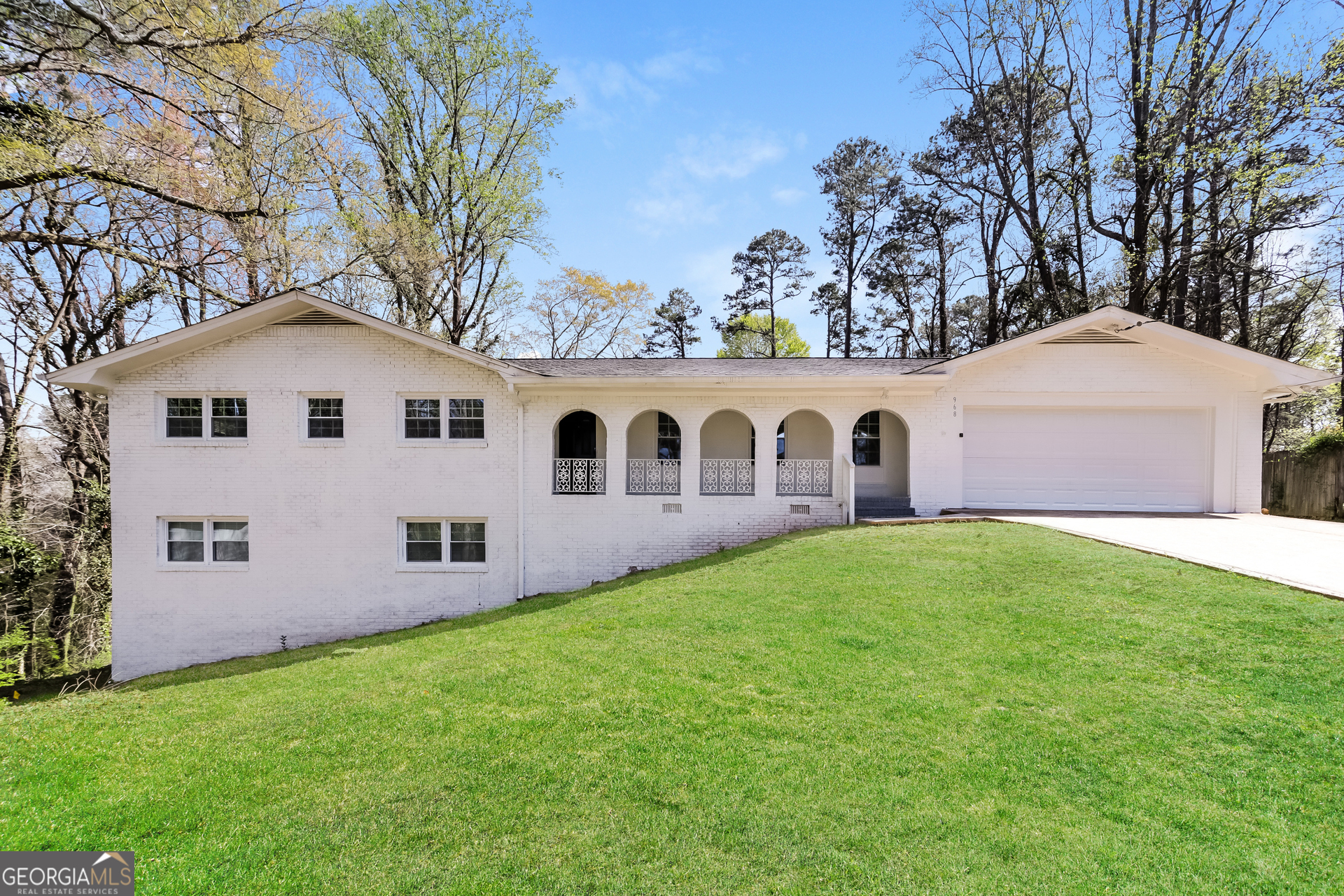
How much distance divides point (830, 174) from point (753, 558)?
2527cm

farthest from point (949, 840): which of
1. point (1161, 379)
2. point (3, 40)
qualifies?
point (1161, 379)

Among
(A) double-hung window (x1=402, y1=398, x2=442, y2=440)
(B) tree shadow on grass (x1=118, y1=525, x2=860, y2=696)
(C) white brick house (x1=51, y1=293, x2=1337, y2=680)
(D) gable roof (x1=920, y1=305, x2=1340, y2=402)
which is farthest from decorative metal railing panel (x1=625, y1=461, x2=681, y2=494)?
(D) gable roof (x1=920, y1=305, x2=1340, y2=402)

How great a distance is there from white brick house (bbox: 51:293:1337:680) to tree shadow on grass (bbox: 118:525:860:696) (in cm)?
68

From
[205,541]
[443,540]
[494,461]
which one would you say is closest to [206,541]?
[205,541]

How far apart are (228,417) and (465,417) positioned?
499cm

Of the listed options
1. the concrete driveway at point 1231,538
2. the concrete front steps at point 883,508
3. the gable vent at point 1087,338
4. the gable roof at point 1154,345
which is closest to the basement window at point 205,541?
the concrete front steps at point 883,508

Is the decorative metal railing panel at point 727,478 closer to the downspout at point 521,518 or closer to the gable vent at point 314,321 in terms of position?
the downspout at point 521,518

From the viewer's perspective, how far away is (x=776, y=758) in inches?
153

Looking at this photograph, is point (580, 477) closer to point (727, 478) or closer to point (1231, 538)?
point (727, 478)

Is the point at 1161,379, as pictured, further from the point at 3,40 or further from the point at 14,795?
the point at 3,40

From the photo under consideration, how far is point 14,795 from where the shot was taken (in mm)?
4070

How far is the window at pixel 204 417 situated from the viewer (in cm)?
1127

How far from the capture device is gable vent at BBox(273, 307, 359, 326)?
1119 centimetres

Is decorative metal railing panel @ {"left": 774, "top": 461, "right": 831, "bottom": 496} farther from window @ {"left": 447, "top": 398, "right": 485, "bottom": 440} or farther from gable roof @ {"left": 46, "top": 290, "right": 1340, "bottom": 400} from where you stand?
window @ {"left": 447, "top": 398, "right": 485, "bottom": 440}
